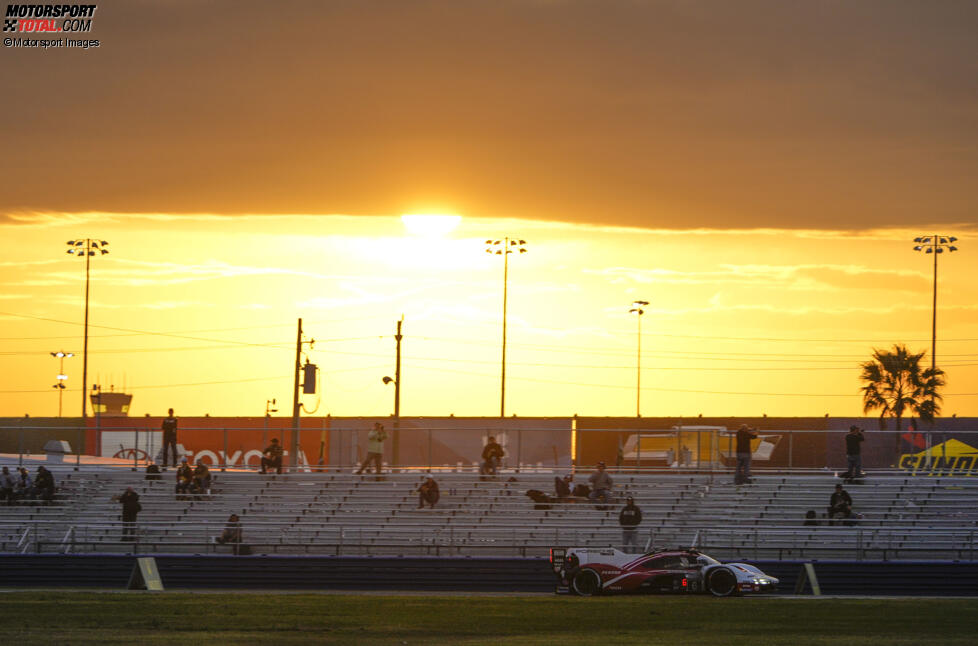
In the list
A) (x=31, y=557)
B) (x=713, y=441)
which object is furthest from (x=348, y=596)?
(x=713, y=441)

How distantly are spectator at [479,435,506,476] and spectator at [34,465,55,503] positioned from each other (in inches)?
494

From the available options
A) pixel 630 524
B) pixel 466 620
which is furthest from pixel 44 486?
pixel 466 620

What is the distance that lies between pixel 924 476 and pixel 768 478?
4675mm

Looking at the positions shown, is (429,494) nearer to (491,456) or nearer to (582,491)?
(491,456)

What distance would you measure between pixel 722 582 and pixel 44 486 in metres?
21.1

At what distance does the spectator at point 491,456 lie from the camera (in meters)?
42.6

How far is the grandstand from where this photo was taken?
1443 inches

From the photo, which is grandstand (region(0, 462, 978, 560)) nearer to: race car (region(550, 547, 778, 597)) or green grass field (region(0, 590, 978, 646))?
race car (region(550, 547, 778, 597))

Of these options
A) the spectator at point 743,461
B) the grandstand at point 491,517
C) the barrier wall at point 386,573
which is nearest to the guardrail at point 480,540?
the grandstand at point 491,517

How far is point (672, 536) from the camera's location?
1479 inches

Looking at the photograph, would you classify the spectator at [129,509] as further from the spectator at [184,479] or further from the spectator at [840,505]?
the spectator at [840,505]

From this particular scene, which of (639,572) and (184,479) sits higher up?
(184,479)

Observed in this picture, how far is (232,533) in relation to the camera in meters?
37.6

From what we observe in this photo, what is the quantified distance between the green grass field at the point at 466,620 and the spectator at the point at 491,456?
1258 centimetres
